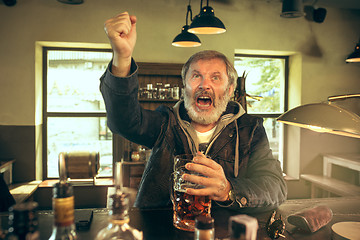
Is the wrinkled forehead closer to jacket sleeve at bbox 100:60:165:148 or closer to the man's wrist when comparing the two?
jacket sleeve at bbox 100:60:165:148

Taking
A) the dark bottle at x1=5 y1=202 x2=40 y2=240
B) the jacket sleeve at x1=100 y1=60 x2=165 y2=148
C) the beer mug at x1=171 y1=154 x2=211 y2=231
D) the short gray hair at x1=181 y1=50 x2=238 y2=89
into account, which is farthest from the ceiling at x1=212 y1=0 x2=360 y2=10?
the dark bottle at x1=5 y1=202 x2=40 y2=240

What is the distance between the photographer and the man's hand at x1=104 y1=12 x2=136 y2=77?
108 cm

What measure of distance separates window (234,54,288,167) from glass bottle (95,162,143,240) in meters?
4.34

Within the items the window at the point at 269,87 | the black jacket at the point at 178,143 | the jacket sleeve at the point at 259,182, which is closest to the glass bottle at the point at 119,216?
the jacket sleeve at the point at 259,182

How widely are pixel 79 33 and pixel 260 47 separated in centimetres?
250

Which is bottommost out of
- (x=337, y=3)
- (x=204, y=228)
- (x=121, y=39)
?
(x=204, y=228)

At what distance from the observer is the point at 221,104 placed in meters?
1.94

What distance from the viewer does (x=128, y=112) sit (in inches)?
57.4

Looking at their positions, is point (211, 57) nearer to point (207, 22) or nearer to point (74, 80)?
point (207, 22)

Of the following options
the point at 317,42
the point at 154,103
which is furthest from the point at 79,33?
the point at 317,42

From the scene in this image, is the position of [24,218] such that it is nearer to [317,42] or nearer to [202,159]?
[202,159]

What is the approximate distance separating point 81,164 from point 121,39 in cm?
60

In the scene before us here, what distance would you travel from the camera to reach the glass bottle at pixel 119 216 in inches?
24.1

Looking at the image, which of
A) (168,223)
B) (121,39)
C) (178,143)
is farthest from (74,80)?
(168,223)
